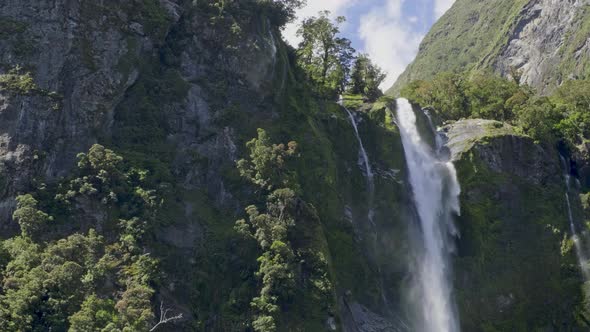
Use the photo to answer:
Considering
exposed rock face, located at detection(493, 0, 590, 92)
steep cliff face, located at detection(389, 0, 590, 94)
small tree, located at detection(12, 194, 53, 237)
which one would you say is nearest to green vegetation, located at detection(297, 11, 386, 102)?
small tree, located at detection(12, 194, 53, 237)

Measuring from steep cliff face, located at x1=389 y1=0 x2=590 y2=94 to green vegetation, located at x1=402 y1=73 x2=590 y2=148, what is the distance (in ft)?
127

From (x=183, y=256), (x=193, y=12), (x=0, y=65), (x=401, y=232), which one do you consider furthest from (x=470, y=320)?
(x=0, y=65)

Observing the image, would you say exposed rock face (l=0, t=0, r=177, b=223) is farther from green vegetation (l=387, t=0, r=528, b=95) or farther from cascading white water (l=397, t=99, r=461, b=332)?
green vegetation (l=387, t=0, r=528, b=95)

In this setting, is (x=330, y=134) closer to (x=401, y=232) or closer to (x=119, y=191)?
(x=401, y=232)

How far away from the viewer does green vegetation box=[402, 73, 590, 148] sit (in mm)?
55344

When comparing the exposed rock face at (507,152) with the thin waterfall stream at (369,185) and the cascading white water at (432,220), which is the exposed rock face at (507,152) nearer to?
the cascading white water at (432,220)

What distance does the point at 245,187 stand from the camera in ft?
143

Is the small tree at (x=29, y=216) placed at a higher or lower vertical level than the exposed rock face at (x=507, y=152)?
lower

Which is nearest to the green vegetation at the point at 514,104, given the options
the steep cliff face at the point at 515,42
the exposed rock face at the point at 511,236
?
the exposed rock face at the point at 511,236

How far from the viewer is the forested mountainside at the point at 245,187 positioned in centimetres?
3666

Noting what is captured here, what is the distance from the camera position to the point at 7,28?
4256cm

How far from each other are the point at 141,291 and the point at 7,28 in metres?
20.1

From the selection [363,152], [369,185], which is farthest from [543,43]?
[369,185]

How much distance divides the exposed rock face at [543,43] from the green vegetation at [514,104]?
6184 centimetres
